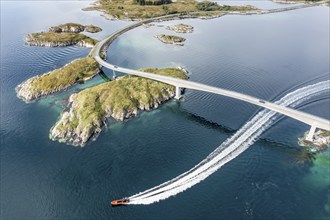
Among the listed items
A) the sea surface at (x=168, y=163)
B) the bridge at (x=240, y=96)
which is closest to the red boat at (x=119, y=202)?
the sea surface at (x=168, y=163)

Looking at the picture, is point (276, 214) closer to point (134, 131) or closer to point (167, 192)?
point (167, 192)

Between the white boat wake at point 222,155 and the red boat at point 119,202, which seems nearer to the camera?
the red boat at point 119,202

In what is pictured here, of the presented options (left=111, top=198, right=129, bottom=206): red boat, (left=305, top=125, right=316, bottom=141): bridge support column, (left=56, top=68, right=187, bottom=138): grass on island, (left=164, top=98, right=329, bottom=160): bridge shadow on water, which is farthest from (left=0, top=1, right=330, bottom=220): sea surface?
(left=56, top=68, right=187, bottom=138): grass on island

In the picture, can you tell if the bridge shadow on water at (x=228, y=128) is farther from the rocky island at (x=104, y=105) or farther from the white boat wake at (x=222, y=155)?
the rocky island at (x=104, y=105)

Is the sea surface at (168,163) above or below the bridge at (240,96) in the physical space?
below

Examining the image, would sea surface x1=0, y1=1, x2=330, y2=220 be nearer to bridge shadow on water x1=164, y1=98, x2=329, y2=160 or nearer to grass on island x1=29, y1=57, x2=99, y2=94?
bridge shadow on water x1=164, y1=98, x2=329, y2=160

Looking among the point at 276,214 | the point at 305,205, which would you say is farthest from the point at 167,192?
the point at 305,205

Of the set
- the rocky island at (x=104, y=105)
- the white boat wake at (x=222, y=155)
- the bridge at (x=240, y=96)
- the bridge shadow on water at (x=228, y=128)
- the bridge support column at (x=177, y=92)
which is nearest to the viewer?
the white boat wake at (x=222, y=155)
